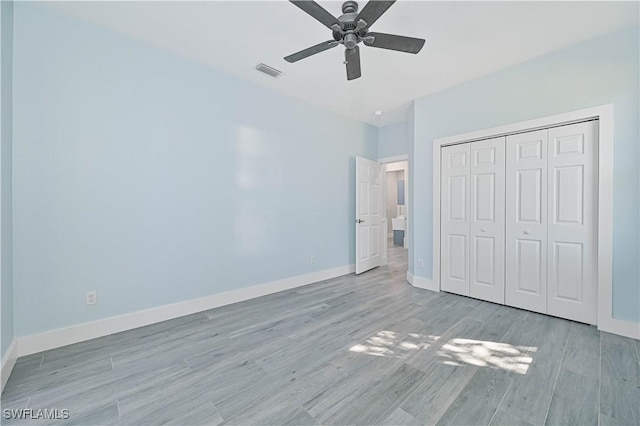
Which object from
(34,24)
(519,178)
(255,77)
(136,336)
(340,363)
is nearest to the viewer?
(340,363)

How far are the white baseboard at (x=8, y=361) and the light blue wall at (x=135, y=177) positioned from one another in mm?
161

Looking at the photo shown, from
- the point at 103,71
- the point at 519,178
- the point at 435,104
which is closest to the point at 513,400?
the point at 519,178

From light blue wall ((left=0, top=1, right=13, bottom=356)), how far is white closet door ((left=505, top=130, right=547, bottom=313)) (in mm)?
4670

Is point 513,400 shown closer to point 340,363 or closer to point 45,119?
point 340,363

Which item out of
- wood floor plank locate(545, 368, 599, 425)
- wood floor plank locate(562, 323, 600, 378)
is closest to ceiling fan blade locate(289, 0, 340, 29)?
wood floor plank locate(545, 368, 599, 425)

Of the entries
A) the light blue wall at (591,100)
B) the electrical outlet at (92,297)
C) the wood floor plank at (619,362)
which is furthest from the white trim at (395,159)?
the electrical outlet at (92,297)

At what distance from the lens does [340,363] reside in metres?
2.01

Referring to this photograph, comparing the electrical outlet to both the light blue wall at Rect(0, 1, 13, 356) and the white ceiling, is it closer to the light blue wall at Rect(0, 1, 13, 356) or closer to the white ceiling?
the light blue wall at Rect(0, 1, 13, 356)

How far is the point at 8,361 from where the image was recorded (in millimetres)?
1856

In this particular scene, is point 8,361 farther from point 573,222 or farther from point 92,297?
point 573,222

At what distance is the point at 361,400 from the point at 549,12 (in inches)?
134

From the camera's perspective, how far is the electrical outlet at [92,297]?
239 cm

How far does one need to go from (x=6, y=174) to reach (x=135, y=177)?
83 centimetres

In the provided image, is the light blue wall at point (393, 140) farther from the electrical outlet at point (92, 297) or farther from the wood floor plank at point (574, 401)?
the electrical outlet at point (92, 297)
